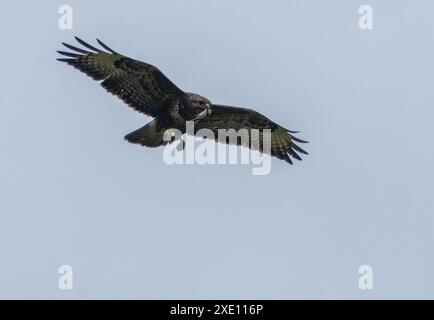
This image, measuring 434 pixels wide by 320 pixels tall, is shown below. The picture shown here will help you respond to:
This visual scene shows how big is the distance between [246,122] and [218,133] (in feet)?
1.49

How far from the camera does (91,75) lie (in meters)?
19.4

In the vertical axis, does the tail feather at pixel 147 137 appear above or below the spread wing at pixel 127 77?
below

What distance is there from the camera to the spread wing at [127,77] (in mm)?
19094

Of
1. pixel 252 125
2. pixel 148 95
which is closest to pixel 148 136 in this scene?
pixel 148 95

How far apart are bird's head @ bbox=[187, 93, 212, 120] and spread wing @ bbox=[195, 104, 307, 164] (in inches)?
17.5

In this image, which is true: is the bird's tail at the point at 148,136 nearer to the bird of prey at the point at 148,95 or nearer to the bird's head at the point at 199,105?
the bird of prey at the point at 148,95

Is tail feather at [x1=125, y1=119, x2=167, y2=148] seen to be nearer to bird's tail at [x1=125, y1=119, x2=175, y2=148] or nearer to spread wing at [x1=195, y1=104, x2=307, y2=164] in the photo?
bird's tail at [x1=125, y1=119, x2=175, y2=148]

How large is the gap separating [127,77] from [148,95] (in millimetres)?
399

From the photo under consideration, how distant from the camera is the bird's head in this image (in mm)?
18766

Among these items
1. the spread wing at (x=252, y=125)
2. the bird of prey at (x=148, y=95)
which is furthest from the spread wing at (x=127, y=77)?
the spread wing at (x=252, y=125)

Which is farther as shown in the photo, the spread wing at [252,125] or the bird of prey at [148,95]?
the spread wing at [252,125]

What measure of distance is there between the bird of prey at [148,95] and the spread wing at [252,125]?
0.05 ft
